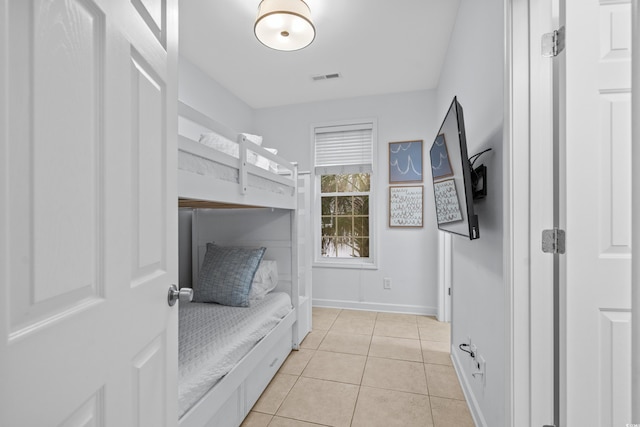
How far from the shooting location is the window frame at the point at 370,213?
3.57 m

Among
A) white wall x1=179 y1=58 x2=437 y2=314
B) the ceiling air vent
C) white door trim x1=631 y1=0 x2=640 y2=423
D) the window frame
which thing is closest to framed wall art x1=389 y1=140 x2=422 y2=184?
white wall x1=179 y1=58 x2=437 y2=314

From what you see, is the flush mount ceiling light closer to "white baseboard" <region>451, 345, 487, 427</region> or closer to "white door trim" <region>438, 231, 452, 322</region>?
"white door trim" <region>438, 231, 452, 322</region>

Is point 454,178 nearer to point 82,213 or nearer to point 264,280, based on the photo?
point 82,213

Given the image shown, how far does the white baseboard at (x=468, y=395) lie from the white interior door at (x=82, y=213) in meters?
1.59

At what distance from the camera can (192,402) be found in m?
1.23

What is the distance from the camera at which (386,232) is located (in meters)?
3.55

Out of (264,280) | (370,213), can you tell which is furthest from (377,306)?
(264,280)

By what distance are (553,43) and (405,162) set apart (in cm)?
234

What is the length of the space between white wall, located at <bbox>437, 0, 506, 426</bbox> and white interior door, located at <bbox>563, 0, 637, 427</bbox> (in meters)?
0.26

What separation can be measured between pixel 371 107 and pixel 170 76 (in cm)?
302

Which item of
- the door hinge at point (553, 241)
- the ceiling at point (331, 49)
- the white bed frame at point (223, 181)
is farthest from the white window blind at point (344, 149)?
the door hinge at point (553, 241)

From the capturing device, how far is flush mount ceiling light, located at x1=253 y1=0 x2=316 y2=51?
71.4 inches

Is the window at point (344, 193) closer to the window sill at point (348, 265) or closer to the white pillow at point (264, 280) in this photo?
the window sill at point (348, 265)

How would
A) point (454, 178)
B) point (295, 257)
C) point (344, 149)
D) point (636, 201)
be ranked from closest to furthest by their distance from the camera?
point (636, 201)
point (454, 178)
point (295, 257)
point (344, 149)
